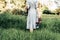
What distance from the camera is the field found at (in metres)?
8.55

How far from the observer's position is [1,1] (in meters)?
15.1

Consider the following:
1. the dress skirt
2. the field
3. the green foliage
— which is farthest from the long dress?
the green foliage

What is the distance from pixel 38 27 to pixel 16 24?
114 centimetres

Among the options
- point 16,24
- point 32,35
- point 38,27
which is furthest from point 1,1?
point 32,35

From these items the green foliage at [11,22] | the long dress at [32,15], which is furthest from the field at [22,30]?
the long dress at [32,15]

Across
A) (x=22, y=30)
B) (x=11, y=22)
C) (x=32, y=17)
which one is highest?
(x=32, y=17)

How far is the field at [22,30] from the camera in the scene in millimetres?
8555

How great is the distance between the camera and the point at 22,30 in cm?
958

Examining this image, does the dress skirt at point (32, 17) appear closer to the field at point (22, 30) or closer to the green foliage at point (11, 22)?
the field at point (22, 30)

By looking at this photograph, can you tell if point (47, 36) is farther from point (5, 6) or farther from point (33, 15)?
point (5, 6)

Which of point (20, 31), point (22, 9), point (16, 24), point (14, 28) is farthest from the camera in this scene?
point (22, 9)

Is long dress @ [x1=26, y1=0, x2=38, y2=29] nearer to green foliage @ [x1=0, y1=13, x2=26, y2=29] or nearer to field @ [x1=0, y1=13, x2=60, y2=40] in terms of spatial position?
field @ [x1=0, y1=13, x2=60, y2=40]

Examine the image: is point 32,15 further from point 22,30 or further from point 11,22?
point 11,22

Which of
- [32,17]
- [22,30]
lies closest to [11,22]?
[22,30]
